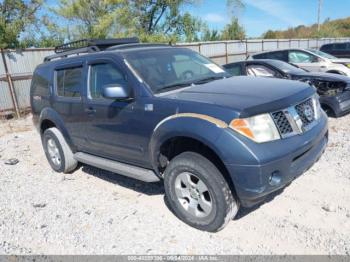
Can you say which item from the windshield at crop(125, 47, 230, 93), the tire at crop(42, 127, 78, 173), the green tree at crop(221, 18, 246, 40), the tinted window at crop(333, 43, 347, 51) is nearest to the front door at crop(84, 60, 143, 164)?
the windshield at crop(125, 47, 230, 93)

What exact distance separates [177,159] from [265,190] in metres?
0.96

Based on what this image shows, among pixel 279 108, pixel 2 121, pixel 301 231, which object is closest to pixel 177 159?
pixel 279 108

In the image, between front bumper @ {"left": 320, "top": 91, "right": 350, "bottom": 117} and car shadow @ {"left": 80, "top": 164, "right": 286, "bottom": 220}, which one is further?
front bumper @ {"left": 320, "top": 91, "right": 350, "bottom": 117}

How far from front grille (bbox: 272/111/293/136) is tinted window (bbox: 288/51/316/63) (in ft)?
32.3

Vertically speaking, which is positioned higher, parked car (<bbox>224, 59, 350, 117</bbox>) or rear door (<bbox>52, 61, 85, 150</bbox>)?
rear door (<bbox>52, 61, 85, 150</bbox>)

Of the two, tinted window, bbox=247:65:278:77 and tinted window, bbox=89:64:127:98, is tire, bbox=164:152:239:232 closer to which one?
tinted window, bbox=89:64:127:98

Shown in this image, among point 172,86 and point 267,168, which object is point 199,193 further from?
point 172,86

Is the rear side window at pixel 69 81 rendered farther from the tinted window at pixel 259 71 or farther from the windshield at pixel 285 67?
the windshield at pixel 285 67

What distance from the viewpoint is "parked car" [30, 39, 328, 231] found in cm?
311

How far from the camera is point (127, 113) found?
401 cm

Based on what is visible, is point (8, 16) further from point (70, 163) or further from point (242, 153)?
point (242, 153)

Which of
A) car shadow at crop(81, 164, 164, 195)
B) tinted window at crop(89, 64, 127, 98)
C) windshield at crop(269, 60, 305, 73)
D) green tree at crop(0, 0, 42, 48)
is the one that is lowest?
car shadow at crop(81, 164, 164, 195)

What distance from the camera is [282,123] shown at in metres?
3.27

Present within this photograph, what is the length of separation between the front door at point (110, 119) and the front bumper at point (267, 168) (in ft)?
4.40
